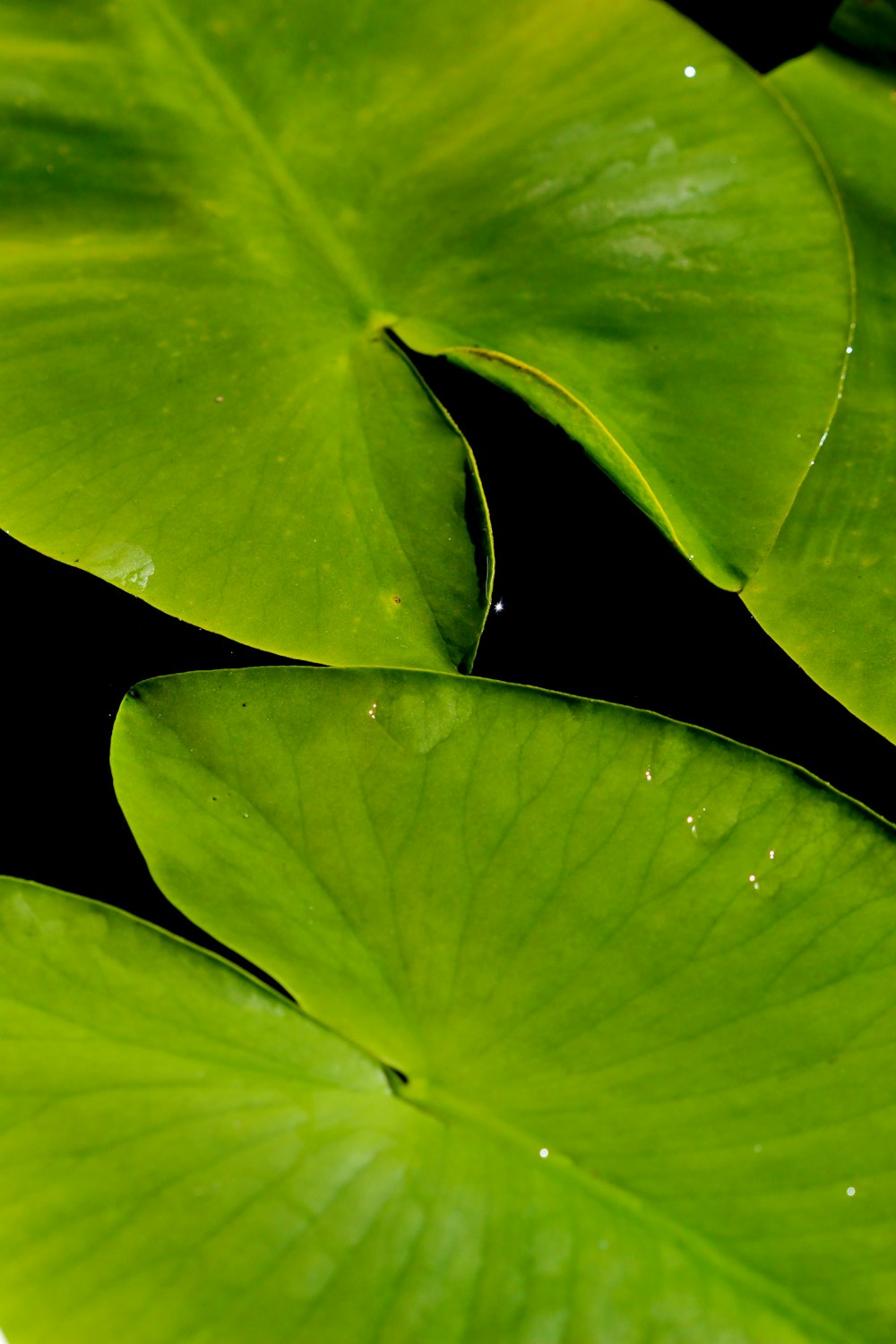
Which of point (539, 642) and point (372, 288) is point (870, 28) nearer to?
point (372, 288)

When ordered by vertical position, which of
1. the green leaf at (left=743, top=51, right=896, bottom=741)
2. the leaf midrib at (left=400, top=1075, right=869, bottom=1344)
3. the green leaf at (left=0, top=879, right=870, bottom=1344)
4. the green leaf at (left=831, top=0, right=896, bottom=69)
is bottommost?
the green leaf at (left=0, top=879, right=870, bottom=1344)

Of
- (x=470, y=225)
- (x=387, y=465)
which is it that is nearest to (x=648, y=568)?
(x=387, y=465)

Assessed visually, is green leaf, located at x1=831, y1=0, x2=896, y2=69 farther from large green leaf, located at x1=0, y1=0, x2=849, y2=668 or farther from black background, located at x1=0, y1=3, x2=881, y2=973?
black background, located at x1=0, y1=3, x2=881, y2=973

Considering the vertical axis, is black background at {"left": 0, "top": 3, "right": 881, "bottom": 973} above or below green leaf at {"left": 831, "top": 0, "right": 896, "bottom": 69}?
below

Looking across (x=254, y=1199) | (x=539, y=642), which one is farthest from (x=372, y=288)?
(x=254, y=1199)

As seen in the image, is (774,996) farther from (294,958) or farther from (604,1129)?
(294,958)

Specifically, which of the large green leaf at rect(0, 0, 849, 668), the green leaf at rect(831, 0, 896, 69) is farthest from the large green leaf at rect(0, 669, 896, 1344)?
the green leaf at rect(831, 0, 896, 69)
